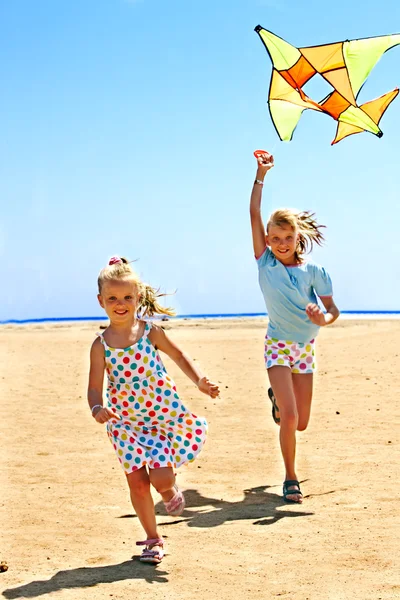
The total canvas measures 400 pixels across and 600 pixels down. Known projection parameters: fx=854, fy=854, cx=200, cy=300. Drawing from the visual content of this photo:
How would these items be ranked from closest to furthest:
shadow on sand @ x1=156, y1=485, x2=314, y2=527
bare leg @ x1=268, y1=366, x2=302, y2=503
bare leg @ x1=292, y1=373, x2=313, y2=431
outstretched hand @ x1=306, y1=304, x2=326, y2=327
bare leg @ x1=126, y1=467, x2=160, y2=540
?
bare leg @ x1=126, y1=467, x2=160, y2=540, shadow on sand @ x1=156, y1=485, x2=314, y2=527, outstretched hand @ x1=306, y1=304, x2=326, y2=327, bare leg @ x1=268, y1=366, x2=302, y2=503, bare leg @ x1=292, y1=373, x2=313, y2=431

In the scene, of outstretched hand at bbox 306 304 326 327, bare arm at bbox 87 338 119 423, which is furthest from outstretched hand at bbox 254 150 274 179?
bare arm at bbox 87 338 119 423

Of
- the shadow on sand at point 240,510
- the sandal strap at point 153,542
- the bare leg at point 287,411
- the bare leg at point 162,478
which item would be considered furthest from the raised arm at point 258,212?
the sandal strap at point 153,542

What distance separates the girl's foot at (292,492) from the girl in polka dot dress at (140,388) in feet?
4.74

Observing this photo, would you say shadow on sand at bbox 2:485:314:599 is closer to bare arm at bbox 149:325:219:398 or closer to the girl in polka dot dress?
the girl in polka dot dress

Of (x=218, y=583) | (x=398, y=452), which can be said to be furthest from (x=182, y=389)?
(x=218, y=583)

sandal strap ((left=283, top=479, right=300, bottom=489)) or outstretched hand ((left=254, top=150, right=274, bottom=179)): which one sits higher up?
outstretched hand ((left=254, top=150, right=274, bottom=179))

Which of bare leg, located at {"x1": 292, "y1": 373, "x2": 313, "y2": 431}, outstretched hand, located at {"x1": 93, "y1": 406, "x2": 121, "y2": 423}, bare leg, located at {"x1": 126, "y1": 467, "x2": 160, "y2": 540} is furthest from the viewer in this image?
bare leg, located at {"x1": 292, "y1": 373, "x2": 313, "y2": 431}

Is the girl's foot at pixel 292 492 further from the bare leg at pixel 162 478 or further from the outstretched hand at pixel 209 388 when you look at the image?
the outstretched hand at pixel 209 388

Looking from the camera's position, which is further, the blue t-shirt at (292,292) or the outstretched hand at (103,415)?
the blue t-shirt at (292,292)

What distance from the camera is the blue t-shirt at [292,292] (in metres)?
6.97

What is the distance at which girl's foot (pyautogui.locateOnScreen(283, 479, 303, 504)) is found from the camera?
263 inches

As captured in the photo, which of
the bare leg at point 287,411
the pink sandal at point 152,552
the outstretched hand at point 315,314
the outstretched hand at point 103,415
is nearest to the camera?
the outstretched hand at point 103,415

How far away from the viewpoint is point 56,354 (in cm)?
2041

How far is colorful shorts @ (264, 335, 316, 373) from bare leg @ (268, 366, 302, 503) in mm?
65
